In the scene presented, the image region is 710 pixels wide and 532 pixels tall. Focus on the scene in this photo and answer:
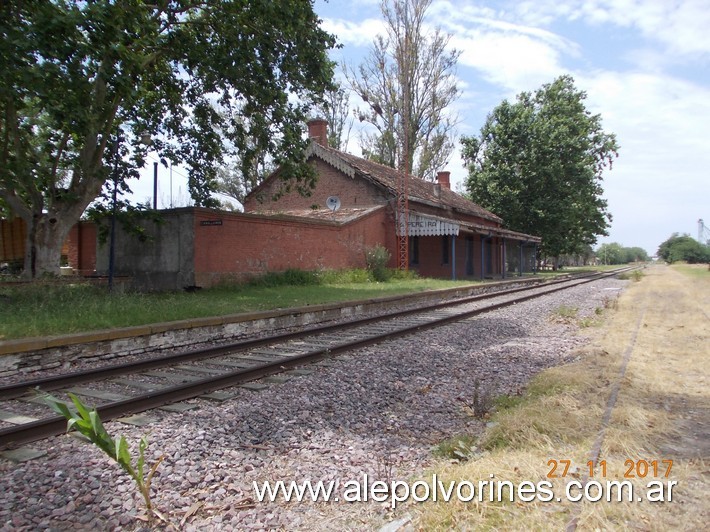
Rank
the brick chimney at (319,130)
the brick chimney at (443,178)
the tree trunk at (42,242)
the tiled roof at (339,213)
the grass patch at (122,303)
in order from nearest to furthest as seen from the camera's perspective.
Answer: the grass patch at (122,303) < the tree trunk at (42,242) < the tiled roof at (339,213) < the brick chimney at (319,130) < the brick chimney at (443,178)

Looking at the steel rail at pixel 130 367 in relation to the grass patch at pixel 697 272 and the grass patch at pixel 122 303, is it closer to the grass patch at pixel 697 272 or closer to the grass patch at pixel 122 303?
the grass patch at pixel 122 303

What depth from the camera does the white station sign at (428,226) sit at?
23.2 metres

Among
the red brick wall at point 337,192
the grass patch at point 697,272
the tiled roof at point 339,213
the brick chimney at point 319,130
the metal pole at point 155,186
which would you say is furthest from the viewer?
the grass patch at point 697,272

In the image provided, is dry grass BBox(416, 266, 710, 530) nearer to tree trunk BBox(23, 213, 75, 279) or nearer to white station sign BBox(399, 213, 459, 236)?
tree trunk BBox(23, 213, 75, 279)

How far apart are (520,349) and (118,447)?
6547 millimetres

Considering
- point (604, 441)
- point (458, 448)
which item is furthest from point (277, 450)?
point (604, 441)

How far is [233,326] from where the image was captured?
990 centimetres

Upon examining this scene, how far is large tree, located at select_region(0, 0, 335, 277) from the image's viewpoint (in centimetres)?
896

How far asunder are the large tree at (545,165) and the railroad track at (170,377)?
31.8 m

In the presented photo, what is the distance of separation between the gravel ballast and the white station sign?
53.9 feet

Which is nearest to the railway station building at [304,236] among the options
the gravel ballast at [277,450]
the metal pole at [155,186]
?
the metal pole at [155,186]

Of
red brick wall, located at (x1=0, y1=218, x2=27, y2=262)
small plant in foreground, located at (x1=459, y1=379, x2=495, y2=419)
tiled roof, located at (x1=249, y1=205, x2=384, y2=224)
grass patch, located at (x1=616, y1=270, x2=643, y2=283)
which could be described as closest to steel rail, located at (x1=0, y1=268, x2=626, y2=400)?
small plant in foreground, located at (x1=459, y1=379, x2=495, y2=419)

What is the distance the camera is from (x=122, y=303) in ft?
33.8

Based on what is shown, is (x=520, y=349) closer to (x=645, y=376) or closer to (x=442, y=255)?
(x=645, y=376)
